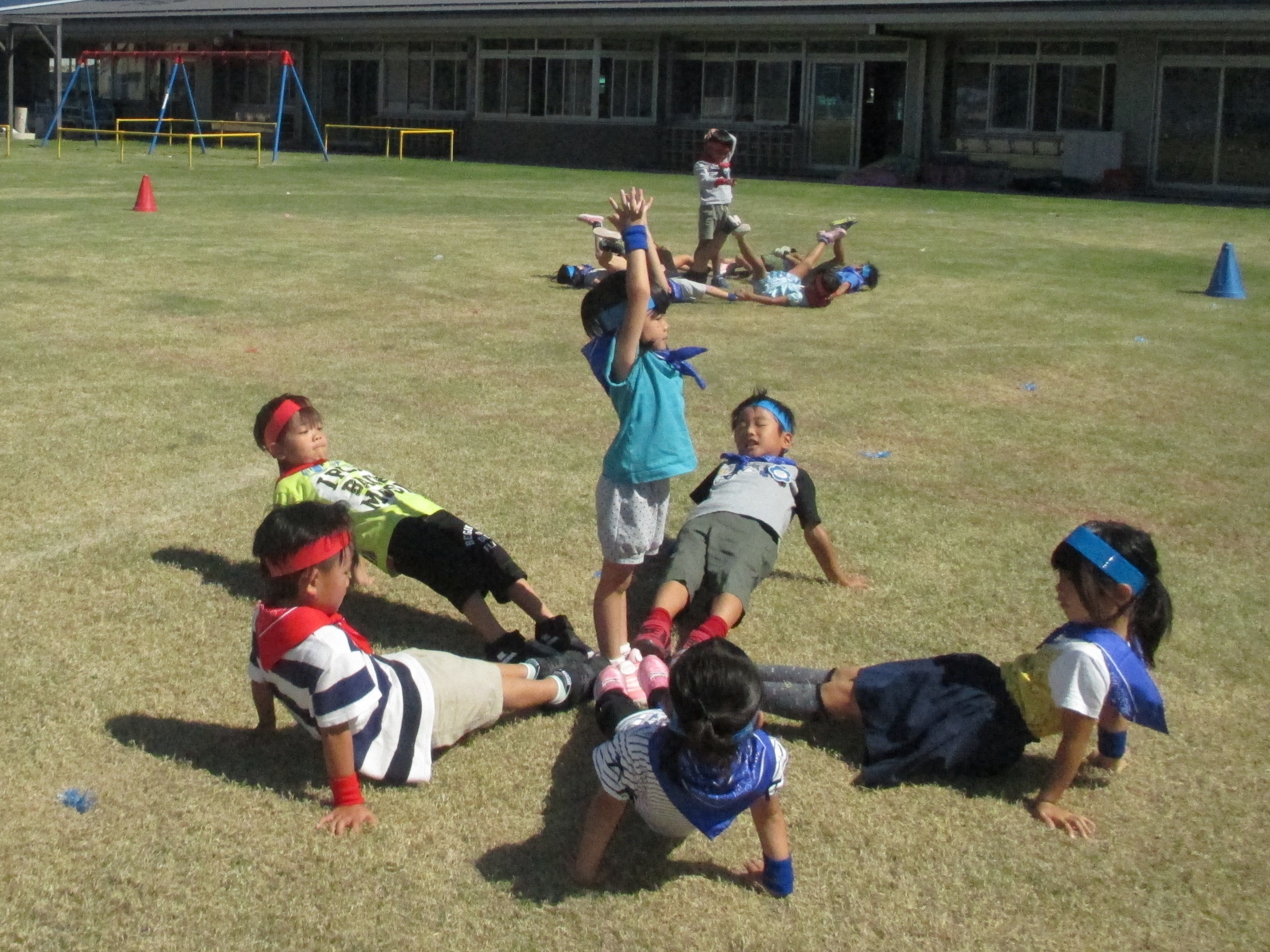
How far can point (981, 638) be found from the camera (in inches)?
178

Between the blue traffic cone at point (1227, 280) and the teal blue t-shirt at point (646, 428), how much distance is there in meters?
9.17

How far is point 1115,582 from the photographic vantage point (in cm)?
350

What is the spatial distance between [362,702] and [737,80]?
29304 millimetres

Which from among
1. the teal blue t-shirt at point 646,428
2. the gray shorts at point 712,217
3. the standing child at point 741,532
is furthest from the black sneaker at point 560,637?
the gray shorts at point 712,217

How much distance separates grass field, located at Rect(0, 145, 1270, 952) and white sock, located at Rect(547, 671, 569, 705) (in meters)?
0.07

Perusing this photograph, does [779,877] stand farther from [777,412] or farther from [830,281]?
[830,281]

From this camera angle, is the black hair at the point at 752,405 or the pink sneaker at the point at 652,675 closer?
the pink sneaker at the point at 652,675

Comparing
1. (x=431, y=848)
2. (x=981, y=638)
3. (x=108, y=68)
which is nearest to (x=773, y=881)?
(x=431, y=848)

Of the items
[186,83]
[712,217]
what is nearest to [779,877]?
[712,217]

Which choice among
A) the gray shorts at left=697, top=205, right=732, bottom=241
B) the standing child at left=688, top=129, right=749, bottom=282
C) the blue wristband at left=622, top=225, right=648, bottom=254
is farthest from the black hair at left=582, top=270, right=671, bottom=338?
the gray shorts at left=697, top=205, right=732, bottom=241

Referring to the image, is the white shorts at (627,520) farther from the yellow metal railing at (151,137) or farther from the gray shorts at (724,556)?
the yellow metal railing at (151,137)

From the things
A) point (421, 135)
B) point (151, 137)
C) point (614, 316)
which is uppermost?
point (421, 135)

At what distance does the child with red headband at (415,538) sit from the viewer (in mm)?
4266

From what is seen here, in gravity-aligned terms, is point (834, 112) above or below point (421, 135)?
above
